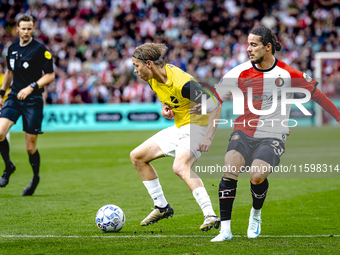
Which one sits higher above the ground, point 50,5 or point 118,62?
point 50,5

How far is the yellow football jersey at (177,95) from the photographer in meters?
5.27

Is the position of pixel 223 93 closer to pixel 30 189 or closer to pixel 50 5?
pixel 30 189

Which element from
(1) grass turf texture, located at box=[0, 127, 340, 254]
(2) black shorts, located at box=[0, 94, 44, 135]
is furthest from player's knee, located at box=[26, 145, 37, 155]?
(1) grass turf texture, located at box=[0, 127, 340, 254]

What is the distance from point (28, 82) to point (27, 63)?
0.29 metres

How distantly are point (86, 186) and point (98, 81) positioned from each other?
13640 mm

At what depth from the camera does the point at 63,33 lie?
24.4 meters

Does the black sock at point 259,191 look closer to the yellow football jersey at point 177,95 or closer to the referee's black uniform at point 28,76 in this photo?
the yellow football jersey at point 177,95

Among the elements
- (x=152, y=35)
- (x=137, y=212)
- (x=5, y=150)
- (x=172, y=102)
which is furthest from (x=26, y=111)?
(x=152, y=35)

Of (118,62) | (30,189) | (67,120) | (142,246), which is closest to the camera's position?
(142,246)

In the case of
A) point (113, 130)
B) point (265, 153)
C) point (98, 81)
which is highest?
point (265, 153)

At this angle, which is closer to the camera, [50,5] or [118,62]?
[118,62]

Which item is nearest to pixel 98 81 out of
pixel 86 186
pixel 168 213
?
pixel 86 186

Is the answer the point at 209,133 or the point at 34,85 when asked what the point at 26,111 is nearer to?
the point at 34,85

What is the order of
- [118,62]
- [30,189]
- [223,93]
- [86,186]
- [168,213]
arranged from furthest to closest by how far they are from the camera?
[118,62]
[86,186]
[30,189]
[168,213]
[223,93]
